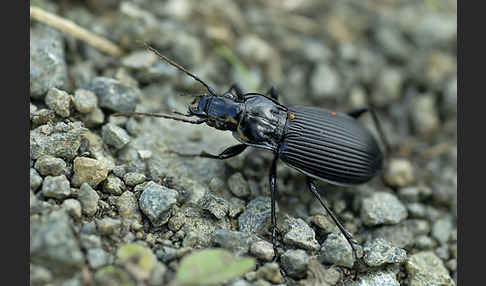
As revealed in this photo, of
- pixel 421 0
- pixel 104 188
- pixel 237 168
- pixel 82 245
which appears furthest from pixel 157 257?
pixel 421 0

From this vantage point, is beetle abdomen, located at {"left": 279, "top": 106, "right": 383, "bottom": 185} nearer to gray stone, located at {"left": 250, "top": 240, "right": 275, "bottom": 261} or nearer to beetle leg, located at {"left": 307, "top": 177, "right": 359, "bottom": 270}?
beetle leg, located at {"left": 307, "top": 177, "right": 359, "bottom": 270}

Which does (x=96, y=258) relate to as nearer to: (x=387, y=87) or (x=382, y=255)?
(x=382, y=255)

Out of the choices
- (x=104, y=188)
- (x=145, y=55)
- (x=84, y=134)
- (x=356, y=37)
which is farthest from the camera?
(x=356, y=37)

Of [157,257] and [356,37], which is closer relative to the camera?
[157,257]

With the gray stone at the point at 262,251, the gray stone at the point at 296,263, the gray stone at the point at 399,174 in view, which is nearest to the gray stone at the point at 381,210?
the gray stone at the point at 399,174

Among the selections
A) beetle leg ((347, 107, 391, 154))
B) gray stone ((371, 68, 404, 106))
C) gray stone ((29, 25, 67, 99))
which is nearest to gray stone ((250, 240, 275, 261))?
beetle leg ((347, 107, 391, 154))

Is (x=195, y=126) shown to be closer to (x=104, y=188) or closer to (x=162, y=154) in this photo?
(x=162, y=154)

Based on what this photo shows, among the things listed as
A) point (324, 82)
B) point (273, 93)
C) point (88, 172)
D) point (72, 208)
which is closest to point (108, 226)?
point (72, 208)
